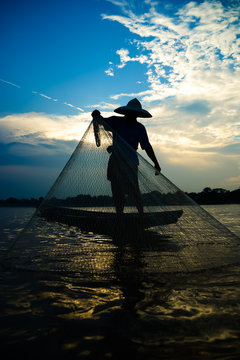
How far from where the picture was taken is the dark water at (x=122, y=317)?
1111 millimetres

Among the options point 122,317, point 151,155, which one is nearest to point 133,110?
point 151,155

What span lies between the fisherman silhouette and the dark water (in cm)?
103

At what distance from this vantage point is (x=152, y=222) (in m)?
2.65

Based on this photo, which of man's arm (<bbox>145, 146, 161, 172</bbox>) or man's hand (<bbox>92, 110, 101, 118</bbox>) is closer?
man's hand (<bbox>92, 110, 101, 118</bbox>)

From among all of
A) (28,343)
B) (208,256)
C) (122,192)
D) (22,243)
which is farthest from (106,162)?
(28,343)

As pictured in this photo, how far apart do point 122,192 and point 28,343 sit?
6.61ft

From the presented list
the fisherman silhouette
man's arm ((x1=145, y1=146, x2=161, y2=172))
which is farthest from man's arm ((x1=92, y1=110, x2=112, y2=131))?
man's arm ((x1=145, y1=146, x2=161, y2=172))

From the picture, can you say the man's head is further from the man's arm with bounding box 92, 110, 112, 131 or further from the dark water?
the dark water

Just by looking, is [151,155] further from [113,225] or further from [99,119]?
[113,225]

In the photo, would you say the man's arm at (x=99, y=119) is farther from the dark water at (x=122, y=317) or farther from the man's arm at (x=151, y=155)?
the dark water at (x=122, y=317)

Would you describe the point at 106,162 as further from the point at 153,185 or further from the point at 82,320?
the point at 82,320

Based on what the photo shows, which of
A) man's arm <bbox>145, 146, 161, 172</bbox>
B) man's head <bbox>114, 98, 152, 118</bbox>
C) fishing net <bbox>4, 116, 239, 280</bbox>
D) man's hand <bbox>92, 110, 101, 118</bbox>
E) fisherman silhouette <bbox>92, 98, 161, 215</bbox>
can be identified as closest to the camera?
fishing net <bbox>4, 116, 239, 280</bbox>

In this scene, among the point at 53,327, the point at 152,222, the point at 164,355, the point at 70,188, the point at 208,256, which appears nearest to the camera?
the point at 164,355

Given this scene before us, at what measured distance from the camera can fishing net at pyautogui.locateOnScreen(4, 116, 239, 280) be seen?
2.41 meters
